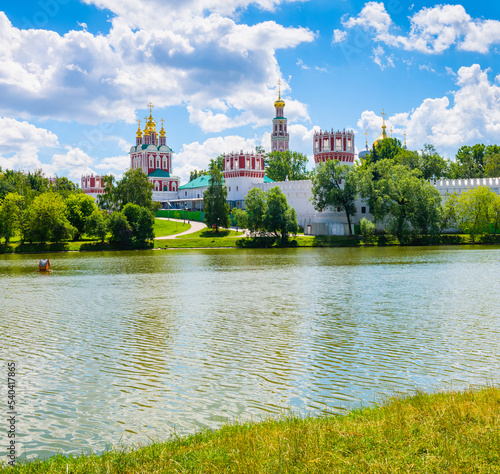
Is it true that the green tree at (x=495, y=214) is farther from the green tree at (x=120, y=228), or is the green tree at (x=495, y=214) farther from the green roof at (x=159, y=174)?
the green roof at (x=159, y=174)

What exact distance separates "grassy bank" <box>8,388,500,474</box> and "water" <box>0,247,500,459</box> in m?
0.98

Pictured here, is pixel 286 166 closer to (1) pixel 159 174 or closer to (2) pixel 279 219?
(1) pixel 159 174

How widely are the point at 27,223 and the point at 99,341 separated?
43.6 m

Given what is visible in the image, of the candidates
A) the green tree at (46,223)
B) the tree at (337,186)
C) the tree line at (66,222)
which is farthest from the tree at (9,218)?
the tree at (337,186)

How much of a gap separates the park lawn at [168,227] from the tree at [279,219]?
1435 centimetres

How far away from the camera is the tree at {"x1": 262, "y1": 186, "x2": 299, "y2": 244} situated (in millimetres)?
54438

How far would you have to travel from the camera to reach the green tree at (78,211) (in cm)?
5656

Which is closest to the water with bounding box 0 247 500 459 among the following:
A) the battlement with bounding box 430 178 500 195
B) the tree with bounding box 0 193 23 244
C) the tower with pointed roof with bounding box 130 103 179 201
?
the tree with bounding box 0 193 23 244

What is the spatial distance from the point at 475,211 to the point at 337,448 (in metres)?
53.0

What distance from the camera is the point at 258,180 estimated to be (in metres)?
82.8

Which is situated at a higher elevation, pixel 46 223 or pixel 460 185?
pixel 460 185

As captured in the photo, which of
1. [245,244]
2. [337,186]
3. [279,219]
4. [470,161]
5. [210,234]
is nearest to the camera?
[279,219]

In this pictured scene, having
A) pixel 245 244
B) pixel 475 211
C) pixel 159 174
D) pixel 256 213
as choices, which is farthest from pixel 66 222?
pixel 159 174

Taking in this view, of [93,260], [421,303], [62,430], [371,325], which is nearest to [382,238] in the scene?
[93,260]
